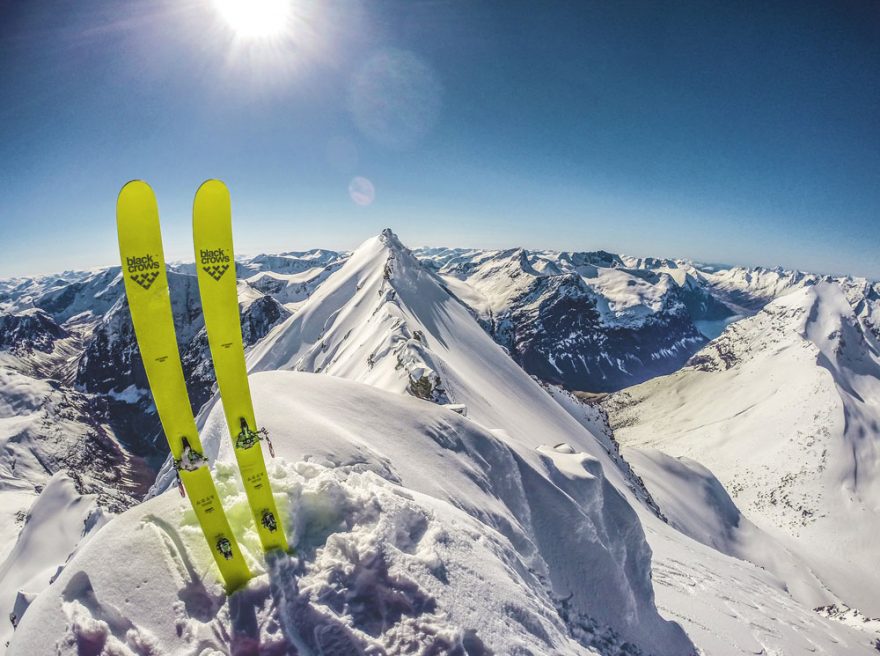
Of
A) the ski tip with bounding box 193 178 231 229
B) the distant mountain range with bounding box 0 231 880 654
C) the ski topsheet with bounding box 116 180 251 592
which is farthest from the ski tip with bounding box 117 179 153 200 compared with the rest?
the distant mountain range with bounding box 0 231 880 654

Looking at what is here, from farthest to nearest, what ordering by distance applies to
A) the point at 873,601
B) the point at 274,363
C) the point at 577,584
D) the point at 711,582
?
1. the point at 274,363
2. the point at 873,601
3. the point at 711,582
4. the point at 577,584

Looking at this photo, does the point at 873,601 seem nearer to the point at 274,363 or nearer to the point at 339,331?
the point at 339,331

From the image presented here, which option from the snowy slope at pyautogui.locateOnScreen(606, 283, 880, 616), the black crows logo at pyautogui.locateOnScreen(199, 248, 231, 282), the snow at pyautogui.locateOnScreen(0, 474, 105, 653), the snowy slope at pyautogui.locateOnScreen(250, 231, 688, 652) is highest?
the black crows logo at pyautogui.locateOnScreen(199, 248, 231, 282)

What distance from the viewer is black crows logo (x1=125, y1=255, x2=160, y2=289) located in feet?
26.2

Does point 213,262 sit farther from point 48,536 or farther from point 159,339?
point 48,536

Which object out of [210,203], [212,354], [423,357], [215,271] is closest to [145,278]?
[215,271]

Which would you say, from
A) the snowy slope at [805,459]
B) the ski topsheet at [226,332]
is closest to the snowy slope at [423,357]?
the ski topsheet at [226,332]

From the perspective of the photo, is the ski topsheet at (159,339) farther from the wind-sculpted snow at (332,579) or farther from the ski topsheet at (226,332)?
the wind-sculpted snow at (332,579)

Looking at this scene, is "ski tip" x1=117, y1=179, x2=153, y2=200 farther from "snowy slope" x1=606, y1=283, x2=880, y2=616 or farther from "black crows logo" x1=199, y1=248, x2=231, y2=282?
"snowy slope" x1=606, y1=283, x2=880, y2=616

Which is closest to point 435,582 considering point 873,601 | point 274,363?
point 274,363

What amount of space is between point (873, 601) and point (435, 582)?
113 metres

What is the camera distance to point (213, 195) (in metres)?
8.76

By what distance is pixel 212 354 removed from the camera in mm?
7656

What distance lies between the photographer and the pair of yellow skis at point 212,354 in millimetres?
7816
